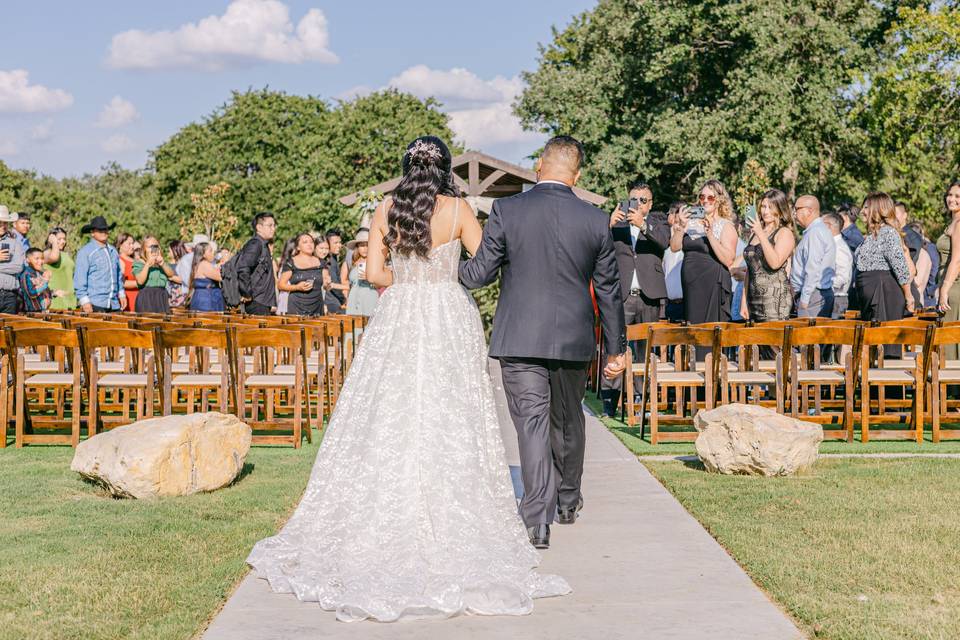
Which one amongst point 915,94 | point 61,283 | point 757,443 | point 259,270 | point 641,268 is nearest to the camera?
point 757,443

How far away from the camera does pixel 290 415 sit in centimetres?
1312

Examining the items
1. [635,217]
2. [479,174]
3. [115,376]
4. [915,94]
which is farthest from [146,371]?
[915,94]

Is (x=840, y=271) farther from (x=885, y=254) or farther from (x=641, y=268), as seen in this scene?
(x=641, y=268)

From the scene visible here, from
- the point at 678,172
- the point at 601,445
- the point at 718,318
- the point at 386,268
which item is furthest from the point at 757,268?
the point at 678,172

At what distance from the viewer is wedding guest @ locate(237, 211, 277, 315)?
14164 millimetres

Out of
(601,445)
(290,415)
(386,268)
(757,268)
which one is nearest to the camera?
(386,268)

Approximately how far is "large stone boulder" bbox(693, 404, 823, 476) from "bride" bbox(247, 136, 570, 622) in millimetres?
2784

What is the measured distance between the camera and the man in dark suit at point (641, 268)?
477 inches

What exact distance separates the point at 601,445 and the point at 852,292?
5834 millimetres

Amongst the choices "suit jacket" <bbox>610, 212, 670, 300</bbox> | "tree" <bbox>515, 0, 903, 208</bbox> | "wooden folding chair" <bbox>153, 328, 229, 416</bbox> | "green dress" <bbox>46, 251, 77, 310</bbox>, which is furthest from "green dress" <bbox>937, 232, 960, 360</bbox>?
"tree" <bbox>515, 0, 903, 208</bbox>

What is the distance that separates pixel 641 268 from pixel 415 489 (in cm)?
692

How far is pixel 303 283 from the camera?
15.8 m

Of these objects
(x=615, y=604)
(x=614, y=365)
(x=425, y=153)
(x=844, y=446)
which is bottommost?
(x=615, y=604)

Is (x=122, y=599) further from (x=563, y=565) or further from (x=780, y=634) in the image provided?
(x=780, y=634)
